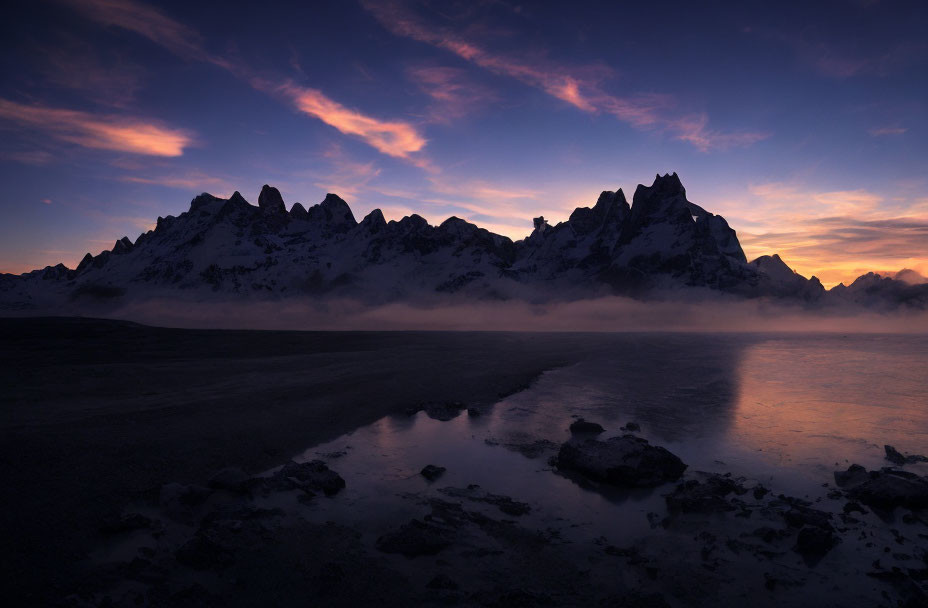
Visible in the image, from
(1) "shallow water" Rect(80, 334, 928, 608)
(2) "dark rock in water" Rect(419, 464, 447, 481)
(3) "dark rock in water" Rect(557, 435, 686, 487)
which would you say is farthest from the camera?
(2) "dark rock in water" Rect(419, 464, 447, 481)

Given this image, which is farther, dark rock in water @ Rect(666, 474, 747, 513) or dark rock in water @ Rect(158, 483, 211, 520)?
dark rock in water @ Rect(666, 474, 747, 513)

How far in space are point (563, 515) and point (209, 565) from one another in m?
7.15

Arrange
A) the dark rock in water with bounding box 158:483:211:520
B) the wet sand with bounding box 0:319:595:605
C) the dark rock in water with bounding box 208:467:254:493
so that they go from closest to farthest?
the wet sand with bounding box 0:319:595:605
the dark rock in water with bounding box 158:483:211:520
the dark rock in water with bounding box 208:467:254:493

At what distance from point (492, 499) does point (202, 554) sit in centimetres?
618

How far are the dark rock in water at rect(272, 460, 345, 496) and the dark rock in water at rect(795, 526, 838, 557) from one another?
1003 centimetres

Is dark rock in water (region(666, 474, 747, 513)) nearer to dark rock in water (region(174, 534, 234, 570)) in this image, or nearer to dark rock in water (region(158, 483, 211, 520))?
dark rock in water (region(174, 534, 234, 570))

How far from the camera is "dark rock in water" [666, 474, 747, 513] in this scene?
1091 centimetres

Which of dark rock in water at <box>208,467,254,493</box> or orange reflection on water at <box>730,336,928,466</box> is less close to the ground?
dark rock in water at <box>208,467,254,493</box>

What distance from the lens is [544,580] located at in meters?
8.09

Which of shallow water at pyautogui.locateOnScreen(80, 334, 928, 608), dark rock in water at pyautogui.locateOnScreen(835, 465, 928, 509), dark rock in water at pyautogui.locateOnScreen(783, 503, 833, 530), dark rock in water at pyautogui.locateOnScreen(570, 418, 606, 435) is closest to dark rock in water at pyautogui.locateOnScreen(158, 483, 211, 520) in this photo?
shallow water at pyautogui.locateOnScreen(80, 334, 928, 608)

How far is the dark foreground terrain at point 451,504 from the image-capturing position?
7832mm

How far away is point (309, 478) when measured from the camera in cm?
1211

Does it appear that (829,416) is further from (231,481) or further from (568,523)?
(231,481)

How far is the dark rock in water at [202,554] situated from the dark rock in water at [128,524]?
152cm
